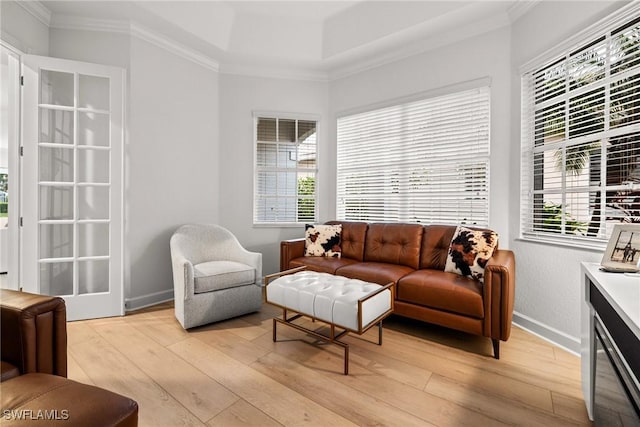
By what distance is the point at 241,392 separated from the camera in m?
1.78

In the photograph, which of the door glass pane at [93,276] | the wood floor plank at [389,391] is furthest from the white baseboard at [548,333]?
the door glass pane at [93,276]

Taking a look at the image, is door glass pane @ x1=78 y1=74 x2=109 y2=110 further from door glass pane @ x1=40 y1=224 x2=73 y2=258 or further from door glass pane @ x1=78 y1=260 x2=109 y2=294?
door glass pane @ x1=78 y1=260 x2=109 y2=294

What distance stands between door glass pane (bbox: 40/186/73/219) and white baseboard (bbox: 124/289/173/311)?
3.28ft

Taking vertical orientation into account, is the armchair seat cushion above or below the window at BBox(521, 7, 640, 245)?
below

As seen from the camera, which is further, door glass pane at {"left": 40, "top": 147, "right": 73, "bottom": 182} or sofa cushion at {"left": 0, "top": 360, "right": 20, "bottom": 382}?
door glass pane at {"left": 40, "top": 147, "right": 73, "bottom": 182}

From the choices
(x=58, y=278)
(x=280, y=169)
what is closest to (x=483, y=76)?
(x=280, y=169)

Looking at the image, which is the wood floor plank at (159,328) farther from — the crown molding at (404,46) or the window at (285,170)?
the crown molding at (404,46)

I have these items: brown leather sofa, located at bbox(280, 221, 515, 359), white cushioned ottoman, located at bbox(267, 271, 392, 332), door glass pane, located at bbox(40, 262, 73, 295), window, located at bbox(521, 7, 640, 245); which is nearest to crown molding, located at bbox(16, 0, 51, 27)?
door glass pane, located at bbox(40, 262, 73, 295)

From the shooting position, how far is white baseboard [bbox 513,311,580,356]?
2.27 meters

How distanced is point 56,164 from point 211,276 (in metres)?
1.77

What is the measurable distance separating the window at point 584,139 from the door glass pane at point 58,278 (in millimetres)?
4236

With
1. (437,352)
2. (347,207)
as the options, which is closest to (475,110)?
(347,207)

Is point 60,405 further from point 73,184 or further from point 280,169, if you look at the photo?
point 280,169

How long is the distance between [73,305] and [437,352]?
10.5 feet
